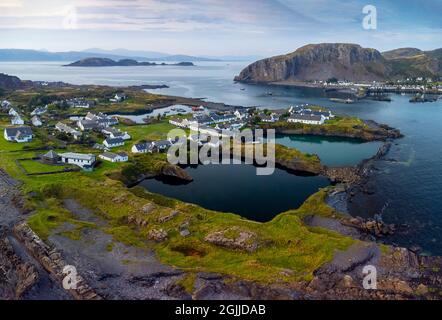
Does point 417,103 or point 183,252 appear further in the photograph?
point 417,103

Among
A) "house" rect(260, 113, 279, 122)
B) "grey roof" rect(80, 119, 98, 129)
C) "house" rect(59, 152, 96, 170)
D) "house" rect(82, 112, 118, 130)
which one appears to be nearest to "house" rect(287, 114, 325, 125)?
"house" rect(260, 113, 279, 122)

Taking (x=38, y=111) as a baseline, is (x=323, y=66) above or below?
above

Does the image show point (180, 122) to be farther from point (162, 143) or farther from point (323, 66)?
point (323, 66)

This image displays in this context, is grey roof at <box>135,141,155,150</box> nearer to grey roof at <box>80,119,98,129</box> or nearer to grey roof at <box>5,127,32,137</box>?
grey roof at <box>5,127,32,137</box>

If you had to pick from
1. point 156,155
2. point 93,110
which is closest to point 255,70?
point 93,110

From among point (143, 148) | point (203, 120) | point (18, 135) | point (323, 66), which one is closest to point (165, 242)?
point (143, 148)
